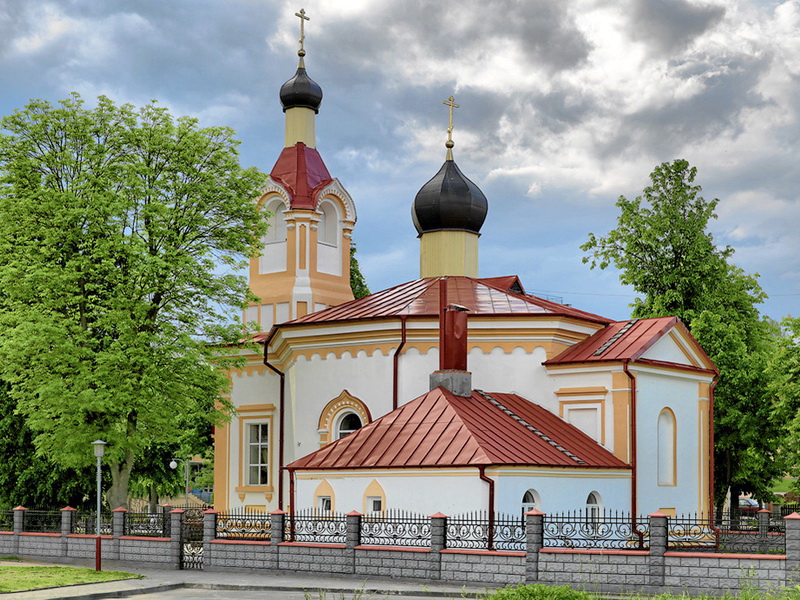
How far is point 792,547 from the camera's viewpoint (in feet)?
51.8

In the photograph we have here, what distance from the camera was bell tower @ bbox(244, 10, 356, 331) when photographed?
105 ft

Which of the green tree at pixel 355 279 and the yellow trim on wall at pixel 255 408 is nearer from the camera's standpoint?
the yellow trim on wall at pixel 255 408

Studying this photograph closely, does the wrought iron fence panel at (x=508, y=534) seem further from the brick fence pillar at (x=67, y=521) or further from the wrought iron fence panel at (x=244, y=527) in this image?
the brick fence pillar at (x=67, y=521)

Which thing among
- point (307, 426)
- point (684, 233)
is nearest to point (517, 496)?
point (307, 426)

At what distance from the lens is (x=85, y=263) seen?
25.5m

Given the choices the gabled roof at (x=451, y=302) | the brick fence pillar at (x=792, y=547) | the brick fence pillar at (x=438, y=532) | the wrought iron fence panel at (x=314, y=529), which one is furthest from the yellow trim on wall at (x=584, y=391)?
the brick fence pillar at (x=792, y=547)

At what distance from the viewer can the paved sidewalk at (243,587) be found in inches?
691

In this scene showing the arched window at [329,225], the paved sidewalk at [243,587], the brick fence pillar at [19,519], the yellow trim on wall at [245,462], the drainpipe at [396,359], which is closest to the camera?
the paved sidewalk at [243,587]

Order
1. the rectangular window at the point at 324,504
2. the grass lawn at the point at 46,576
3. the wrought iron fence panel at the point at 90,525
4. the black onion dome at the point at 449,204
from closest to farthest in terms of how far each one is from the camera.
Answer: the grass lawn at the point at 46,576
the rectangular window at the point at 324,504
the wrought iron fence panel at the point at 90,525
the black onion dome at the point at 449,204

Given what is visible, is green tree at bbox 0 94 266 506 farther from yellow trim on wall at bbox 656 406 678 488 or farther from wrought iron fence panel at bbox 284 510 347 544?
yellow trim on wall at bbox 656 406 678 488

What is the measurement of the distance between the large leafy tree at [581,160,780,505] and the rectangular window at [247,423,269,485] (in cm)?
1326

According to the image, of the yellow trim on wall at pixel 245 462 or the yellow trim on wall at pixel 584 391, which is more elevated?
the yellow trim on wall at pixel 584 391

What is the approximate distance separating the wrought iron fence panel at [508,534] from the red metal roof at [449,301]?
7395 millimetres

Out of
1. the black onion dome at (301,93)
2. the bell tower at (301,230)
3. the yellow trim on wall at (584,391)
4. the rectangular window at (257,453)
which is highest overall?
the black onion dome at (301,93)
